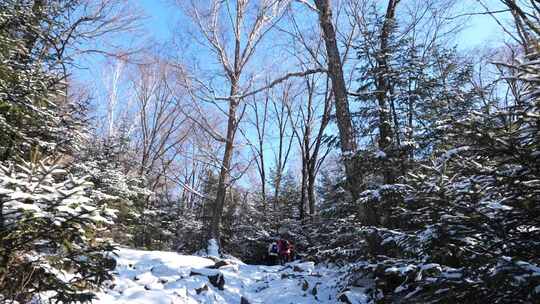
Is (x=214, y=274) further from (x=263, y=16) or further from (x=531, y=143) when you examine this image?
(x=263, y=16)

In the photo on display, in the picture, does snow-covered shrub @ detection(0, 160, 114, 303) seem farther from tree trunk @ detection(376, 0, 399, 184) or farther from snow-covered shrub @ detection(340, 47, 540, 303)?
tree trunk @ detection(376, 0, 399, 184)

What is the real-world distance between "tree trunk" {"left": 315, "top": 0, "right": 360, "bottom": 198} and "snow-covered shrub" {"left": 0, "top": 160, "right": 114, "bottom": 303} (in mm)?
4979

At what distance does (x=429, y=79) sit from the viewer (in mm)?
8203

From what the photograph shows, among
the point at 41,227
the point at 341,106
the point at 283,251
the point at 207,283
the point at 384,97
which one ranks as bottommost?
the point at 207,283

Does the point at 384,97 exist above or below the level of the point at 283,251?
above

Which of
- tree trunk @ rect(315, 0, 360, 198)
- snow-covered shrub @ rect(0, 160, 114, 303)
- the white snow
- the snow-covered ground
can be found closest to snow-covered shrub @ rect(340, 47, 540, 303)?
snow-covered shrub @ rect(0, 160, 114, 303)

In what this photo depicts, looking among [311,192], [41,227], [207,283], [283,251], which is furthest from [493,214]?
[311,192]

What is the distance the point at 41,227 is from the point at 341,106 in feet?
19.5

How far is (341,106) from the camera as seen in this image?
7.68 metres

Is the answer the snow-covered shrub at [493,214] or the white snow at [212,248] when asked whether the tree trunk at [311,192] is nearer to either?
the white snow at [212,248]

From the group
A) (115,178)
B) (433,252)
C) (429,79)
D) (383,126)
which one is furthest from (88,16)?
(433,252)

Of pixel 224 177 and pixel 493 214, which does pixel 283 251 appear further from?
pixel 493 214

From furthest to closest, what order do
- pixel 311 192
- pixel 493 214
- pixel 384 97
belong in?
pixel 311 192 < pixel 384 97 < pixel 493 214

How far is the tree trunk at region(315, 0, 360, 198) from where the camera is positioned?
7336 mm
